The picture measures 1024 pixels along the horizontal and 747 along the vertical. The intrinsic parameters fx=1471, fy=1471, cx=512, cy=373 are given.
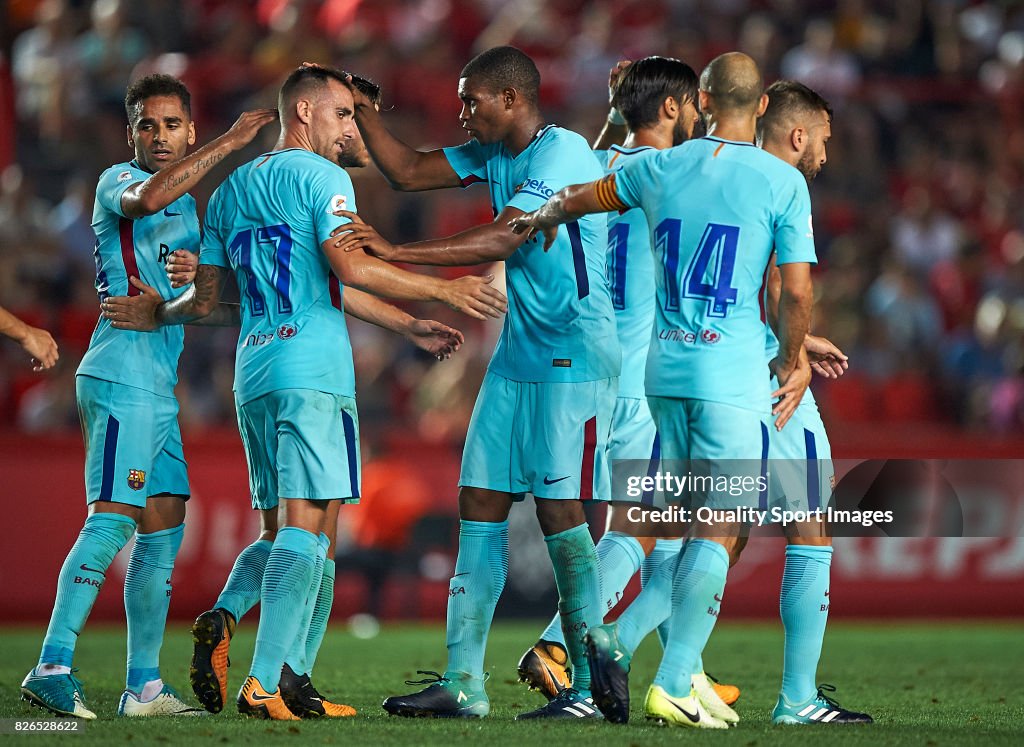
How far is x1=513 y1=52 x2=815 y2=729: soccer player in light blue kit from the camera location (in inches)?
221

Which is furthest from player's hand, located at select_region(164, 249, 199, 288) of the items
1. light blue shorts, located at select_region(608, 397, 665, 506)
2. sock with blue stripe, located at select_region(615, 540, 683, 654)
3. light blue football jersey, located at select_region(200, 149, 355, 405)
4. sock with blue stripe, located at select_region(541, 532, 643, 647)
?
sock with blue stripe, located at select_region(615, 540, 683, 654)

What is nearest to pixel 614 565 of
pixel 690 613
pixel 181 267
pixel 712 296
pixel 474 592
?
pixel 474 592

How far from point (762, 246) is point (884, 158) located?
11.4 metres

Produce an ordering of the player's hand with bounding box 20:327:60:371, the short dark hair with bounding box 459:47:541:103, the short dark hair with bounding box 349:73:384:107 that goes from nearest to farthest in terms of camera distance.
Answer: the short dark hair with bounding box 459:47:541:103
the player's hand with bounding box 20:327:60:371
the short dark hair with bounding box 349:73:384:107

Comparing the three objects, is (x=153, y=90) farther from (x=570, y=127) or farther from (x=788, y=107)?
(x=570, y=127)

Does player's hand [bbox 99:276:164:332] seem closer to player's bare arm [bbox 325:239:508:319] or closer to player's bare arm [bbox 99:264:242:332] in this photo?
player's bare arm [bbox 99:264:242:332]

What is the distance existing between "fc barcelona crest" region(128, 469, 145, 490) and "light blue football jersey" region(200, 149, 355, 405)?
640 mm

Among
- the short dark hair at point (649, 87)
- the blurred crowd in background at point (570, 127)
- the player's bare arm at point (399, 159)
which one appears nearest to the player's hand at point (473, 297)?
the player's bare arm at point (399, 159)

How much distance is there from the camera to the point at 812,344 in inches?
251

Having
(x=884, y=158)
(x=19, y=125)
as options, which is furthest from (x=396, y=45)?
(x=884, y=158)

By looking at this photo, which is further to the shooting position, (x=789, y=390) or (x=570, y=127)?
(x=570, y=127)

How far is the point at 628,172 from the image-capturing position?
19.1ft

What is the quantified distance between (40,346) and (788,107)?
133 inches

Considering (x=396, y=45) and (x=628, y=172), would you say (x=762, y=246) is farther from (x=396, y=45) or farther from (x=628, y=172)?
(x=396, y=45)
